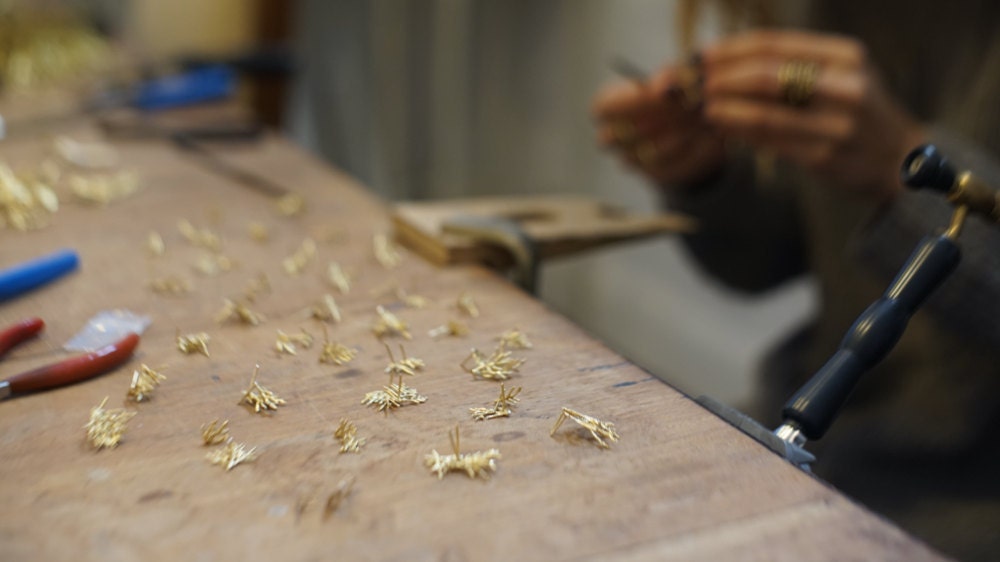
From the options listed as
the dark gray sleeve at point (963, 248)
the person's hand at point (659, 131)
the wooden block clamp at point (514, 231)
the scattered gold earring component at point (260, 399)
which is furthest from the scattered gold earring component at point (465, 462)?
the person's hand at point (659, 131)

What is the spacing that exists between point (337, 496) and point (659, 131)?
81cm

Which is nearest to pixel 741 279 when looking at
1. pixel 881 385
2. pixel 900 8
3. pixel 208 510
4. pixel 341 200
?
pixel 881 385

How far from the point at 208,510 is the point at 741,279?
1.06 metres

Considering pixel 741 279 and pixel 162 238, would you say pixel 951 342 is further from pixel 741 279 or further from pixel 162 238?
pixel 162 238

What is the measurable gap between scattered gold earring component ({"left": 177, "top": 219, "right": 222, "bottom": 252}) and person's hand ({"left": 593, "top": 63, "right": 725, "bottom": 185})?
20.1 inches

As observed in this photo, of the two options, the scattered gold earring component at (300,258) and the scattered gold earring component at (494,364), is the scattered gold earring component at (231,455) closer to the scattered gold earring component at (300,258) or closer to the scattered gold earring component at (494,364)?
the scattered gold earring component at (494,364)

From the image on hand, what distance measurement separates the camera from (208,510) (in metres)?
0.40

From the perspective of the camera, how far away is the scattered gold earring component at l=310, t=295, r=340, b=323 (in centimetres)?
63

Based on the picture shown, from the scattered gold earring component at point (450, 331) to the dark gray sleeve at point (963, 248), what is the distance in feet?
1.46

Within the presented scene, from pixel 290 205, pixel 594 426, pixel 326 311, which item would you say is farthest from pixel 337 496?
pixel 290 205

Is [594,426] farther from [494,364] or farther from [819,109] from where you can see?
[819,109]

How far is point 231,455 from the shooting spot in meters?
0.44

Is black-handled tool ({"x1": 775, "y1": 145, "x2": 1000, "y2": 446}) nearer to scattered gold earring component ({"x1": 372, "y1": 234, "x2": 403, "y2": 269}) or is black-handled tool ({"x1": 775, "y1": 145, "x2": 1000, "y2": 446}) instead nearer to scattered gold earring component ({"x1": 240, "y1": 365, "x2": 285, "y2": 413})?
scattered gold earring component ({"x1": 240, "y1": 365, "x2": 285, "y2": 413})

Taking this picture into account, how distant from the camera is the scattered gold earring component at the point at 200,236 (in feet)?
2.61
